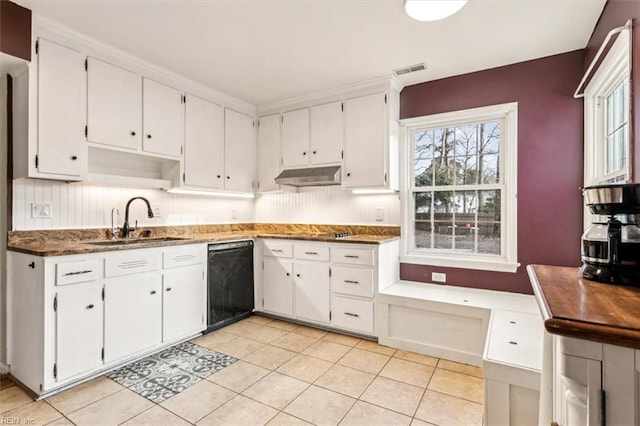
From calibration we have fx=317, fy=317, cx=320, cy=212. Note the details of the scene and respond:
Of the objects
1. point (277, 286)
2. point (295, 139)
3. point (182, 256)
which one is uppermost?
point (295, 139)

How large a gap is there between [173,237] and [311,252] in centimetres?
144

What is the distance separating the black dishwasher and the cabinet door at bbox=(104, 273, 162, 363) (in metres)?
0.55

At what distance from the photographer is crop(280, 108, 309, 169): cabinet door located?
12.3ft

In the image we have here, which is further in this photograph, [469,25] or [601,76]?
[469,25]

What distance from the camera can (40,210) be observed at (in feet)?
8.11

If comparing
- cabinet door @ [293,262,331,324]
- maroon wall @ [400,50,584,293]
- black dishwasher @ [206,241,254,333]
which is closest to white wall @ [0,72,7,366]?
black dishwasher @ [206,241,254,333]

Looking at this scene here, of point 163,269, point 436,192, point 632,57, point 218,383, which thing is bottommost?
point 218,383

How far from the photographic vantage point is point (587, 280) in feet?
4.11

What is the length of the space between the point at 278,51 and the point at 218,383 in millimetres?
2645

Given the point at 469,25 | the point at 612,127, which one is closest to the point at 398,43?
the point at 469,25

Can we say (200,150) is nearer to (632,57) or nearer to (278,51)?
(278,51)

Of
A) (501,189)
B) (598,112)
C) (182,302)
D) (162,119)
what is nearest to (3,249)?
(182,302)

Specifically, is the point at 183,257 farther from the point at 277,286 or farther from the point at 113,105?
the point at 113,105

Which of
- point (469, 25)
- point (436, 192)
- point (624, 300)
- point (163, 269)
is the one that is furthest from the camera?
point (436, 192)
